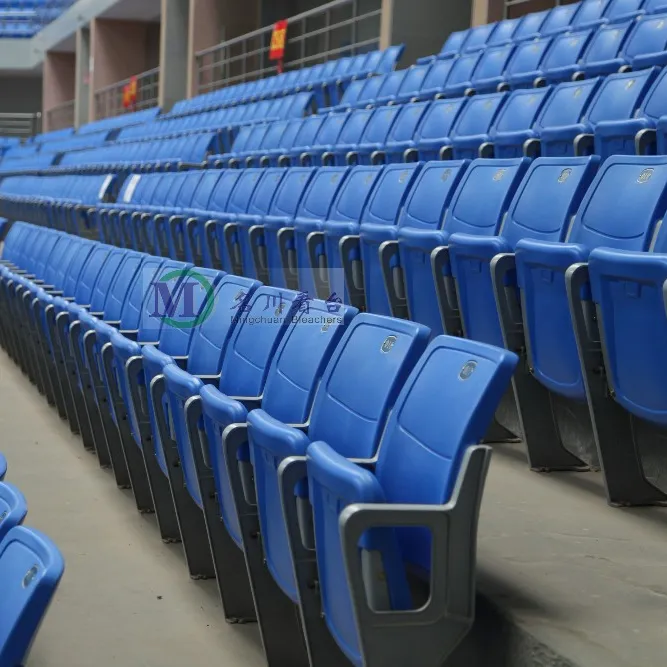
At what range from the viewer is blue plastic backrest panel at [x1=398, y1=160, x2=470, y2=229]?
47.8 inches

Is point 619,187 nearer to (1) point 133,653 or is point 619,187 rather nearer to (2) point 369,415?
(2) point 369,415

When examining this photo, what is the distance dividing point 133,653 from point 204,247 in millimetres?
1072

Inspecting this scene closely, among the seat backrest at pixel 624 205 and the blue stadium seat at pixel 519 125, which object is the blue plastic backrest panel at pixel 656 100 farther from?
the seat backrest at pixel 624 205

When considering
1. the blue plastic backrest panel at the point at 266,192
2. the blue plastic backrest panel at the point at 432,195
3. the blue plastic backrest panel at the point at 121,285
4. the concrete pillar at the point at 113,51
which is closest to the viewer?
the blue plastic backrest panel at the point at 432,195

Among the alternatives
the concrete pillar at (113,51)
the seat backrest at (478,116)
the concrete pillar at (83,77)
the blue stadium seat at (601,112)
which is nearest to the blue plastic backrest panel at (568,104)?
the blue stadium seat at (601,112)

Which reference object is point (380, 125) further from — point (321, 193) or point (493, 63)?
point (321, 193)

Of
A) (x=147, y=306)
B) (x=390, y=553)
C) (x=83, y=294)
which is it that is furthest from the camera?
(x=83, y=294)

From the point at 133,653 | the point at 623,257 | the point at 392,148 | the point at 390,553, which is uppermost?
the point at 392,148

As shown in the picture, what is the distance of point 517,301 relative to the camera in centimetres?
89

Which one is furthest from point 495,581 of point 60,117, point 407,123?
point 60,117

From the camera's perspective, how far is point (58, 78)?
27.4 ft

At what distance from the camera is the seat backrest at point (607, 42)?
179cm

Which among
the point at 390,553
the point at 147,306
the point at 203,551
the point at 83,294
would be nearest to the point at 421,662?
the point at 390,553

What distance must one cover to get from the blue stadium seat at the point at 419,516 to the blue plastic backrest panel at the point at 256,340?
253mm
